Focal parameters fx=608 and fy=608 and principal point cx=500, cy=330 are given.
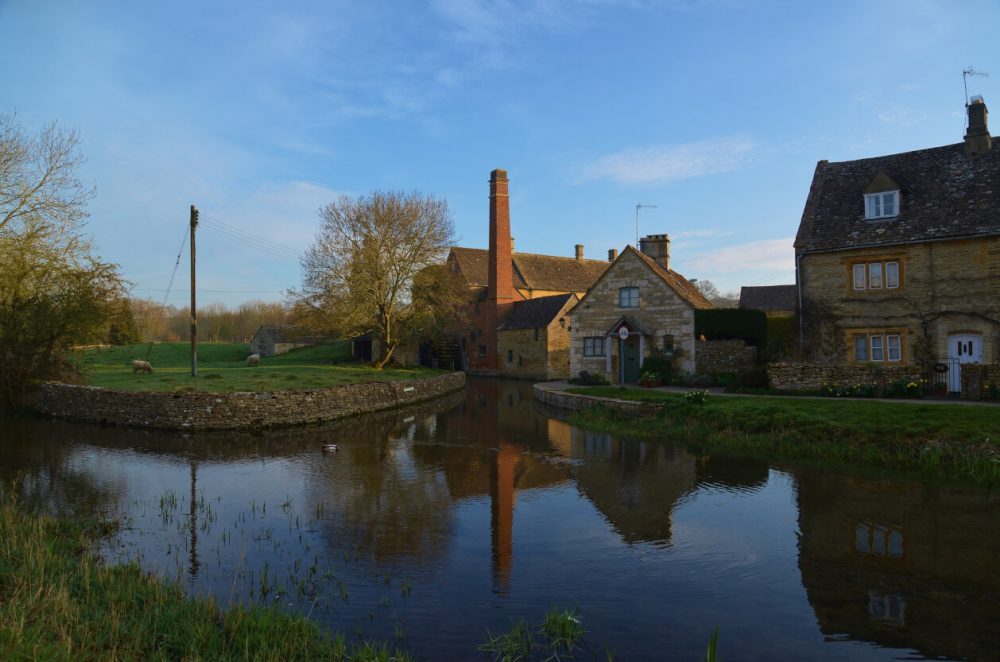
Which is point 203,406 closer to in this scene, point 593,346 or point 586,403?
point 586,403

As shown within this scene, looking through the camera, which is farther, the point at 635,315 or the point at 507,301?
the point at 507,301

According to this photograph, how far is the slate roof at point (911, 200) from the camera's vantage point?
21.2 meters

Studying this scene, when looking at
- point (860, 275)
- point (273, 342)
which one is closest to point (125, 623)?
point (860, 275)

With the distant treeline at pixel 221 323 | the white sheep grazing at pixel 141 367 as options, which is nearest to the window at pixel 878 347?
the white sheep grazing at pixel 141 367

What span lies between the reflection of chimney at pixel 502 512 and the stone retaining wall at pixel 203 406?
8.65 metres

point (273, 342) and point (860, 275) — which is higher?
point (860, 275)

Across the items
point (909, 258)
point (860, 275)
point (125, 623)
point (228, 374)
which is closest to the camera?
point (125, 623)

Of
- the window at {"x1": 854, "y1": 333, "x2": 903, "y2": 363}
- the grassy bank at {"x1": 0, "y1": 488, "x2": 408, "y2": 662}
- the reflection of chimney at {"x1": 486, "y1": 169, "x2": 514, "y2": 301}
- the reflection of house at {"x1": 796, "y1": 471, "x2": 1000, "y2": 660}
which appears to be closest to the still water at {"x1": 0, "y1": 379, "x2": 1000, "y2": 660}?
the reflection of house at {"x1": 796, "y1": 471, "x2": 1000, "y2": 660}

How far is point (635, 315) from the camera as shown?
29.5m

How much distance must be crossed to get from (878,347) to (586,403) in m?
10.9

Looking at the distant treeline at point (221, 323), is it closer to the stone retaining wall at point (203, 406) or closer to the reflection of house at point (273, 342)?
the reflection of house at point (273, 342)

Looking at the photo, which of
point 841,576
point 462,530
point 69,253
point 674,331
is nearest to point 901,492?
point 841,576

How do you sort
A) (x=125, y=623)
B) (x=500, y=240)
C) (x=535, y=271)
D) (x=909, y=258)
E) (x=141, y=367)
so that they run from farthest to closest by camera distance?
(x=535, y=271) < (x=500, y=240) < (x=141, y=367) < (x=909, y=258) < (x=125, y=623)

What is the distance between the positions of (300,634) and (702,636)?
3.93m
